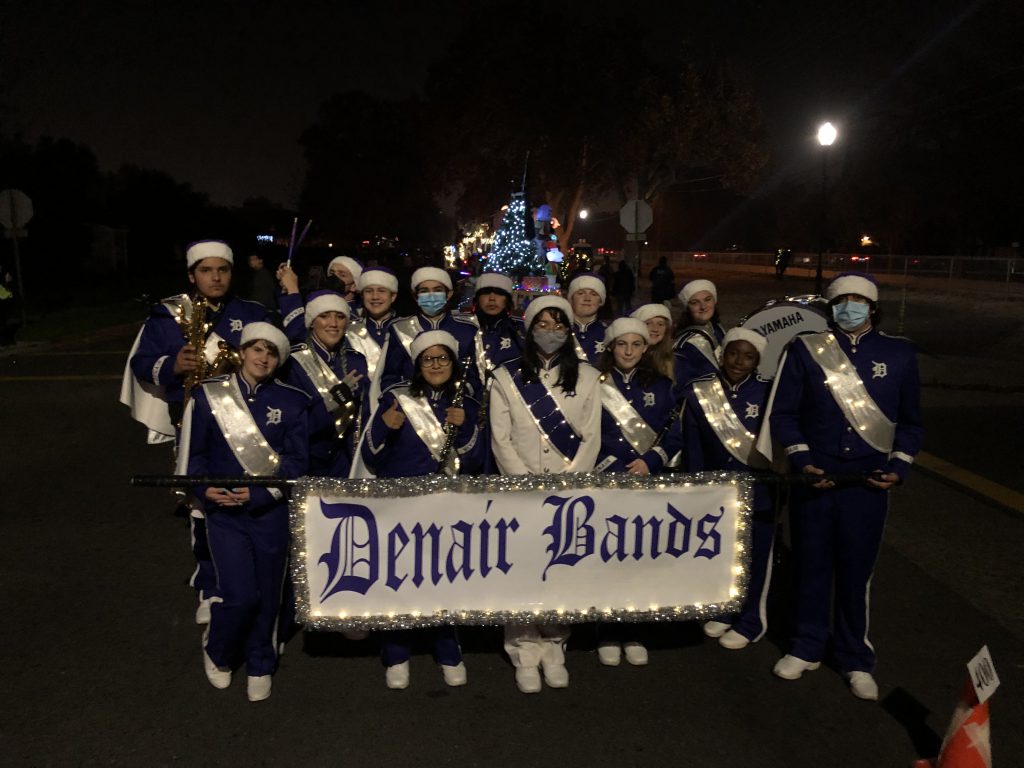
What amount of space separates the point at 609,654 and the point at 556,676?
38 cm

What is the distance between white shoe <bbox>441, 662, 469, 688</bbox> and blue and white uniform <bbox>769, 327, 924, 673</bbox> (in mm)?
1743

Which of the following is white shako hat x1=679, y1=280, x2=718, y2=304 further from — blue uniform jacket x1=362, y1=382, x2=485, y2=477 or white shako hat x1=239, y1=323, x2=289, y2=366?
white shako hat x1=239, y1=323, x2=289, y2=366

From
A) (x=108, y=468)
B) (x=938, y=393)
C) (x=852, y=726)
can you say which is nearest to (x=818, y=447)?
(x=852, y=726)

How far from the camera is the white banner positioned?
3.86m

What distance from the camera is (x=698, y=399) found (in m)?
4.79

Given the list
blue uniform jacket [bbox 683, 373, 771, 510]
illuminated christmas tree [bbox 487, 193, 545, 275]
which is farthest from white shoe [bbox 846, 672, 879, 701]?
illuminated christmas tree [bbox 487, 193, 545, 275]

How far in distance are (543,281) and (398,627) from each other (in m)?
17.9

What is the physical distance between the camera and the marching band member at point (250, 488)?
404 centimetres

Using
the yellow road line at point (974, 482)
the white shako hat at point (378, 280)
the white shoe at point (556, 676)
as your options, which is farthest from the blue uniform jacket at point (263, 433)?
the yellow road line at point (974, 482)

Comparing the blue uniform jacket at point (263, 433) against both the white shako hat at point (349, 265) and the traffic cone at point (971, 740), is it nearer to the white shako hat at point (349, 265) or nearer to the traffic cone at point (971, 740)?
the traffic cone at point (971, 740)

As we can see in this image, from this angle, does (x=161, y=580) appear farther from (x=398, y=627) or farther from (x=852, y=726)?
(x=852, y=726)

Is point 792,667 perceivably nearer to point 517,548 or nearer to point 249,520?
point 517,548

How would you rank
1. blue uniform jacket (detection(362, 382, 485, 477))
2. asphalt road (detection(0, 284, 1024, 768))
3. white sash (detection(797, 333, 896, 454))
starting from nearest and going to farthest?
asphalt road (detection(0, 284, 1024, 768)), white sash (detection(797, 333, 896, 454)), blue uniform jacket (detection(362, 382, 485, 477))

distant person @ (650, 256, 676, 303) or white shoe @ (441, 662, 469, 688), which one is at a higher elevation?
distant person @ (650, 256, 676, 303)
